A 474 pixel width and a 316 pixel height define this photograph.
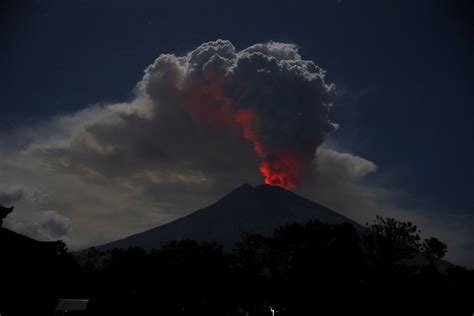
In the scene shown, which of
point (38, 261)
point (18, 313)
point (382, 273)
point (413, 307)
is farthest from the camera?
point (382, 273)

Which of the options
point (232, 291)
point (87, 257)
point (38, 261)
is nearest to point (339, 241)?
point (232, 291)

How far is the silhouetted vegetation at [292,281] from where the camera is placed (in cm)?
5050

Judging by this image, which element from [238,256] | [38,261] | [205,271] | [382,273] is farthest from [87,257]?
[38,261]

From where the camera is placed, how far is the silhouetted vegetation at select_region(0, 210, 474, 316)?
50.5 meters

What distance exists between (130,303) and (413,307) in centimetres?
2904

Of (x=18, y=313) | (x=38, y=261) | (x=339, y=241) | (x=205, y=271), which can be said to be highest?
(x=339, y=241)

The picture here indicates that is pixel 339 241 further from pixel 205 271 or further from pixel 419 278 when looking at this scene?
pixel 205 271

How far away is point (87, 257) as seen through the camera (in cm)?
10469

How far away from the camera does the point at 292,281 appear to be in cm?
5784

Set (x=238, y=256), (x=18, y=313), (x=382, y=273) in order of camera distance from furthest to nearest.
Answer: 1. (x=238, y=256)
2. (x=382, y=273)
3. (x=18, y=313)

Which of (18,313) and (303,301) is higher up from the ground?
(303,301)

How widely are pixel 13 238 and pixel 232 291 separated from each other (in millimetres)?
46399

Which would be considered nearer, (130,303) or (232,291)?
(130,303)

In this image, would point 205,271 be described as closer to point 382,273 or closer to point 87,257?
point 382,273
